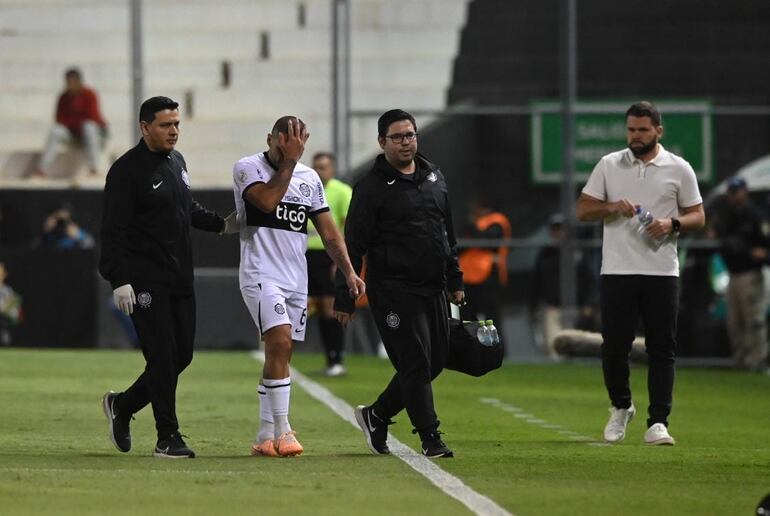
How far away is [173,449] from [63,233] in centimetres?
1402

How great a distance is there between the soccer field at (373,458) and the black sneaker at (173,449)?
133 millimetres

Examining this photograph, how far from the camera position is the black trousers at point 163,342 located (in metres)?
9.98

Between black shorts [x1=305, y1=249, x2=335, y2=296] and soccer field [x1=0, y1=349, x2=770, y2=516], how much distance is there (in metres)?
0.83

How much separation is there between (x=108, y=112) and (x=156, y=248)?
59.2 feet

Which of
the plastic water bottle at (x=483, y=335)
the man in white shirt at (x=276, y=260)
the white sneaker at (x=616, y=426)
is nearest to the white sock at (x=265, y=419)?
the man in white shirt at (x=276, y=260)

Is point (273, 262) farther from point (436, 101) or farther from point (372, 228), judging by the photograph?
point (436, 101)

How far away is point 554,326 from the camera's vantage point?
2284 centimetres

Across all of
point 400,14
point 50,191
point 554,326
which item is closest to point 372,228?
point 554,326

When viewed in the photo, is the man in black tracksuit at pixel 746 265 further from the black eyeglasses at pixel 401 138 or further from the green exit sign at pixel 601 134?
the black eyeglasses at pixel 401 138

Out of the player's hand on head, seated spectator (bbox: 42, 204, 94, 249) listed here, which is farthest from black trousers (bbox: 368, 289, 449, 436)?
seated spectator (bbox: 42, 204, 94, 249)

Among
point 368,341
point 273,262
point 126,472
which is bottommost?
point 368,341

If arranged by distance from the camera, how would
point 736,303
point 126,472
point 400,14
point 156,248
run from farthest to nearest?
point 400,14
point 736,303
point 156,248
point 126,472

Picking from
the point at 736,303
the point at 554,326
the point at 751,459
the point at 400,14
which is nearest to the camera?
the point at 751,459

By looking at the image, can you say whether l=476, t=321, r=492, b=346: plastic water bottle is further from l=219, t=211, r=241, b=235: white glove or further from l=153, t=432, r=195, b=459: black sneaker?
l=153, t=432, r=195, b=459: black sneaker
